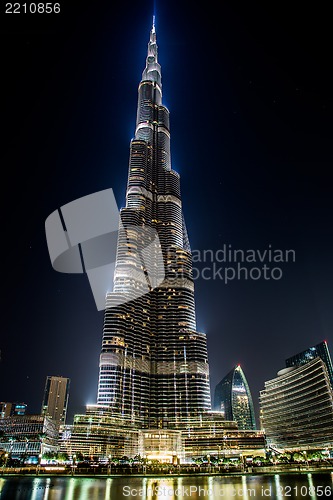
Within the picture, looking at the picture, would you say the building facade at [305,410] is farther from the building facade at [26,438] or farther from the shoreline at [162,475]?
the building facade at [26,438]

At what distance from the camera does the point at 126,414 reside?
606 ft

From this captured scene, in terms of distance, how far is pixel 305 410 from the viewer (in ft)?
568

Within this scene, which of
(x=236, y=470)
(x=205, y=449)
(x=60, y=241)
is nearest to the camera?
(x=236, y=470)

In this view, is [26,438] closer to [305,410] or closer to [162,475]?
[162,475]

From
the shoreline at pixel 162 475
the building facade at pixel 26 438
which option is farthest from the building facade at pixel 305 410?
the building facade at pixel 26 438

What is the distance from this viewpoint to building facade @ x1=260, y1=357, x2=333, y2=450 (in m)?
158

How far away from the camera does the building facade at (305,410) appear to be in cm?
15850

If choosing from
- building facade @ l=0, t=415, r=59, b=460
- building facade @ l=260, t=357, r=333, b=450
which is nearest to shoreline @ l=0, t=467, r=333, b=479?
building facade @ l=260, t=357, r=333, b=450

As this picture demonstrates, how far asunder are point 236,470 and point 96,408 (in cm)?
7982

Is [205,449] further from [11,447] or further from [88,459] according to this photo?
[11,447]

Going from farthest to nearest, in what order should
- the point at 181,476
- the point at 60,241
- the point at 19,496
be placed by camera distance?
the point at 60,241, the point at 181,476, the point at 19,496

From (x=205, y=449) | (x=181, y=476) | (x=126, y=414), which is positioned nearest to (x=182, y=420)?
(x=205, y=449)

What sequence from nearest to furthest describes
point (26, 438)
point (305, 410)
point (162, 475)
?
point (162, 475), point (305, 410), point (26, 438)

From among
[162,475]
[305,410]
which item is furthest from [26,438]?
[305,410]
